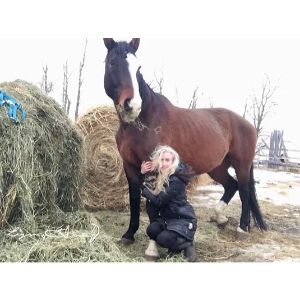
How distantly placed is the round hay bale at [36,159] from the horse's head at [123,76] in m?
0.66

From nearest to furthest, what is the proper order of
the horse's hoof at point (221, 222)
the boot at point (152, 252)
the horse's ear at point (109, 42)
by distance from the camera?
the boot at point (152, 252), the horse's ear at point (109, 42), the horse's hoof at point (221, 222)

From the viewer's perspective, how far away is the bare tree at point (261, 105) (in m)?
3.37

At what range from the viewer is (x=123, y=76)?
2672 mm

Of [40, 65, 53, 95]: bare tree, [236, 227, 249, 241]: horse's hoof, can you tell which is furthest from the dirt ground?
[40, 65, 53, 95]: bare tree

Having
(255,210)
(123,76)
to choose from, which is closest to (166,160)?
(123,76)

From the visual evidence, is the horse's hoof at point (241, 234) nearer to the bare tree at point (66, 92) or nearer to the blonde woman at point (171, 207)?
the blonde woman at point (171, 207)

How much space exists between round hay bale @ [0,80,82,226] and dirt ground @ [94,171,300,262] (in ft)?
1.94

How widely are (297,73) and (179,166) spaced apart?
144 centimetres

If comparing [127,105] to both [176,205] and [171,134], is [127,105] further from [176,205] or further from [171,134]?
[176,205]

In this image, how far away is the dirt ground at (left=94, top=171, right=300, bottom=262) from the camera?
9.11ft

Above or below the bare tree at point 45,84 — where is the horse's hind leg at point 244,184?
below

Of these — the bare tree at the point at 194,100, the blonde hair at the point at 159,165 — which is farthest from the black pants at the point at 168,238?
the bare tree at the point at 194,100

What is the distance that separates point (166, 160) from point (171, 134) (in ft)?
1.38

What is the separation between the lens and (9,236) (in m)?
2.59
